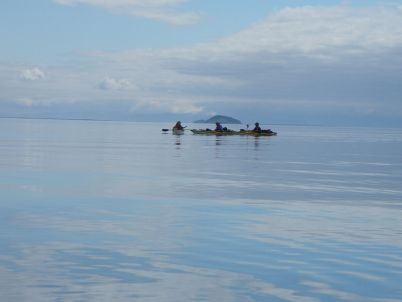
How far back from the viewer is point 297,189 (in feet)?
121

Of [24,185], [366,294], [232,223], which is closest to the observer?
[366,294]

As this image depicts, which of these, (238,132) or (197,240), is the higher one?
(238,132)

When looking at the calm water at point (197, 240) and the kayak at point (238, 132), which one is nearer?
the calm water at point (197, 240)

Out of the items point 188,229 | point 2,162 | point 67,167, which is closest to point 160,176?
point 67,167

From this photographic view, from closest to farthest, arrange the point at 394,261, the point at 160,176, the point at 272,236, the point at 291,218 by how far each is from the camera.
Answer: the point at 394,261 < the point at 272,236 < the point at 291,218 < the point at 160,176

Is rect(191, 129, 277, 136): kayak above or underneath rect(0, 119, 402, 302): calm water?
above

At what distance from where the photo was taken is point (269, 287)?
48.6 feet

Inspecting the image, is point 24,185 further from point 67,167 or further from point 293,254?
point 293,254

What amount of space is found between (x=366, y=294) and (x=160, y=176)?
3022cm

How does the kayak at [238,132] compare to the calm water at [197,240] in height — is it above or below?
above

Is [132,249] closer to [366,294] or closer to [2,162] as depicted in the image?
[366,294]

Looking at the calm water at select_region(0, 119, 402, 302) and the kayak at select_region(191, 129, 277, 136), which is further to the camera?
the kayak at select_region(191, 129, 277, 136)

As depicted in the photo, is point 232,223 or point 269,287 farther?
point 232,223

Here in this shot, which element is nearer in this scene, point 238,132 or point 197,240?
point 197,240
